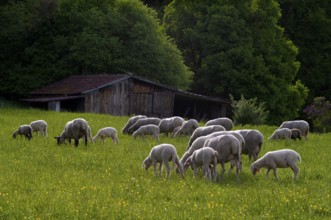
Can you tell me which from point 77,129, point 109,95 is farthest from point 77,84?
point 77,129

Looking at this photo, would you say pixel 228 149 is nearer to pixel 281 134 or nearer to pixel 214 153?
pixel 214 153

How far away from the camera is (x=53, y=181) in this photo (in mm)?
15133

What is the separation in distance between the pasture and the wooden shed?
83.0ft

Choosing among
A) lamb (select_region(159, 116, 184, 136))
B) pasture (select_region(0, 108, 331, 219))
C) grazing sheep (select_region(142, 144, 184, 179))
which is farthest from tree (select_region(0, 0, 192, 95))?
grazing sheep (select_region(142, 144, 184, 179))

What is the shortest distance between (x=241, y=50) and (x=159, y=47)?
22.8 feet

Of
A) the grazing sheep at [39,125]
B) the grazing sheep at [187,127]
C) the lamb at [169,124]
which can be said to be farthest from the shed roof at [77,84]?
the grazing sheep at [187,127]

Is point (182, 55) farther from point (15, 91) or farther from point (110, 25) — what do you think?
point (15, 91)

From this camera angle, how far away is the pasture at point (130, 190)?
11938mm

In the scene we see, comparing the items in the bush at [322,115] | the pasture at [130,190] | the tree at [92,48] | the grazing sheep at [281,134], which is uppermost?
the tree at [92,48]

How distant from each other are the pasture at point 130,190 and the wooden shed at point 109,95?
25291mm

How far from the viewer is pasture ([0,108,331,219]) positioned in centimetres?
1194

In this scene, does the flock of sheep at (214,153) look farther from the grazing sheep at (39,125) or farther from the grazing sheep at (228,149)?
the grazing sheep at (39,125)

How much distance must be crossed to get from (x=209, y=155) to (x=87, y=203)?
432cm

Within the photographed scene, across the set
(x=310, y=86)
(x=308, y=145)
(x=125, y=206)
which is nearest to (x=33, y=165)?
(x=125, y=206)
